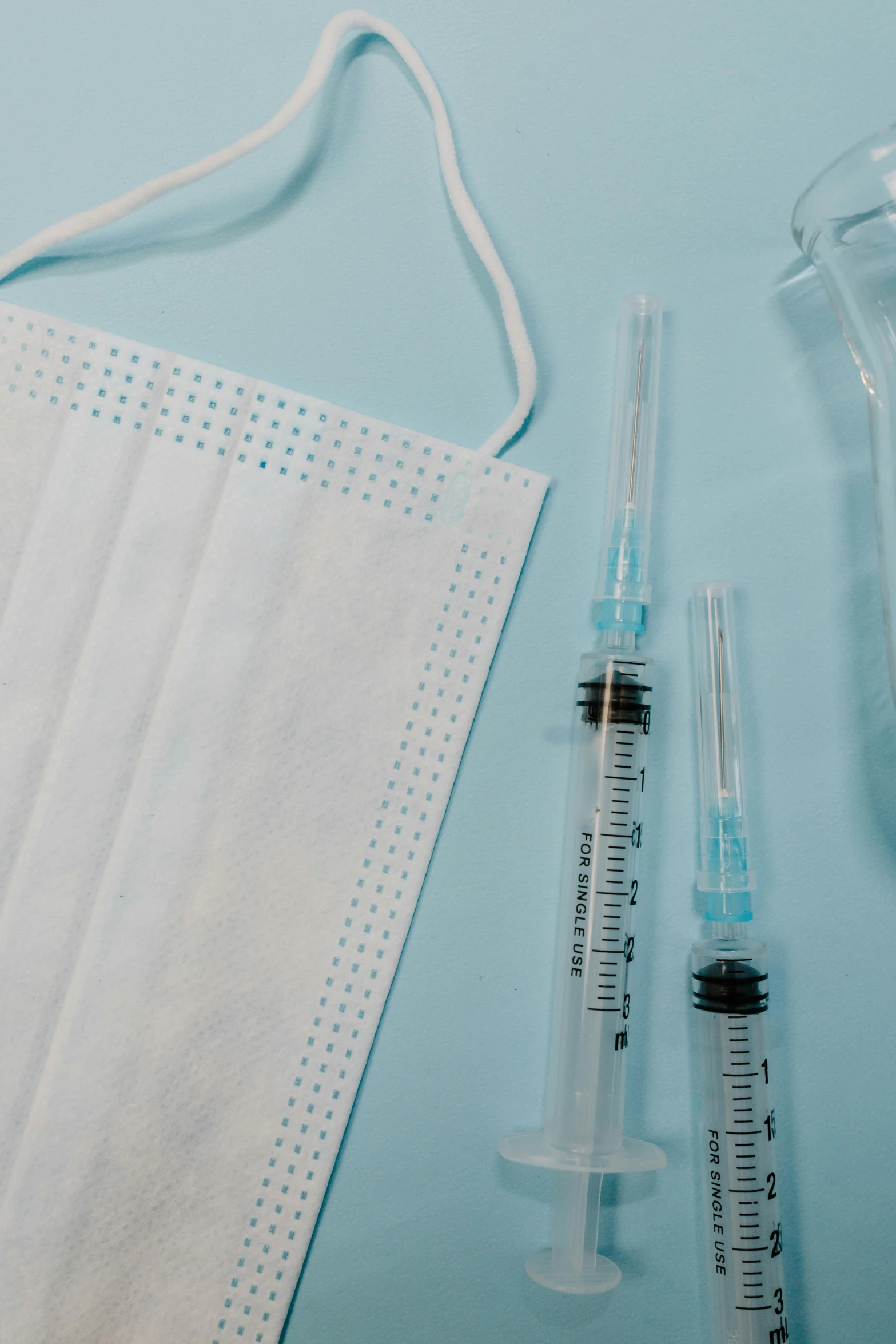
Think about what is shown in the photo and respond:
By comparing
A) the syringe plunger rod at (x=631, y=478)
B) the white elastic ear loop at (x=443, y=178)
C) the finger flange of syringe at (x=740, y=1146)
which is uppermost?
the white elastic ear loop at (x=443, y=178)

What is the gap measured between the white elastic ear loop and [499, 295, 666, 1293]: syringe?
0.10 m

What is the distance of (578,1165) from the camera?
2.74 ft

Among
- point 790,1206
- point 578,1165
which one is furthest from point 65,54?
point 790,1206

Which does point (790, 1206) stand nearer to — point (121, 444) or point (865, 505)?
point (865, 505)

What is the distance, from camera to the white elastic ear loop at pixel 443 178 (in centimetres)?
Answer: 92

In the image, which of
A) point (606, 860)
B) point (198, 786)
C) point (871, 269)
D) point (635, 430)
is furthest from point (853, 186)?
point (198, 786)

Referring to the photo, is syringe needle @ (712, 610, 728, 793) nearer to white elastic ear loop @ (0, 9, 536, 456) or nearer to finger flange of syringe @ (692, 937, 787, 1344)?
finger flange of syringe @ (692, 937, 787, 1344)

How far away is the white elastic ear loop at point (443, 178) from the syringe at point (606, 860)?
104mm

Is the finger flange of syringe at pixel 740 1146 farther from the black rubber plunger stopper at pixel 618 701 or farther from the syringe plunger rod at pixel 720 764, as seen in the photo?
the black rubber plunger stopper at pixel 618 701

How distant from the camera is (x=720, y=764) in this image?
89 centimetres

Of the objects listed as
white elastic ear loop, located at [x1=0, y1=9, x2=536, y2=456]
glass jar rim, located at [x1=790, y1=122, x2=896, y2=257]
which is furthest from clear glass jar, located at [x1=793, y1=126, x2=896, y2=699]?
white elastic ear loop, located at [x1=0, y1=9, x2=536, y2=456]

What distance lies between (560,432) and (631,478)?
12 centimetres

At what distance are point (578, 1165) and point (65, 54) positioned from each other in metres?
1.19

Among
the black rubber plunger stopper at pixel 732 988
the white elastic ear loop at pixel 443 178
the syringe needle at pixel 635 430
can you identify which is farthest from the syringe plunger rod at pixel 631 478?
the black rubber plunger stopper at pixel 732 988
